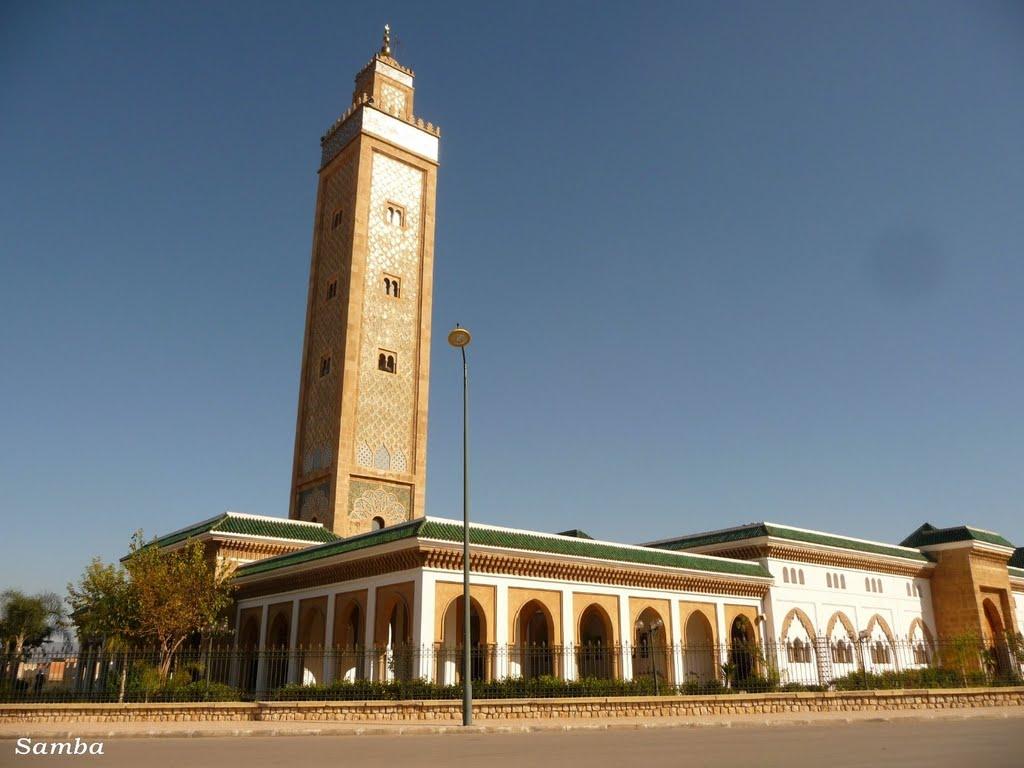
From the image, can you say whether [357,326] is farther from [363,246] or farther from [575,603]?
[575,603]

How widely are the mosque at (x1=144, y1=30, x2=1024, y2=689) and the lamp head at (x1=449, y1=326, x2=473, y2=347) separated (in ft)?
20.9

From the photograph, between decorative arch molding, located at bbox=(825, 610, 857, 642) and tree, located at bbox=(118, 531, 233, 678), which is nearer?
tree, located at bbox=(118, 531, 233, 678)

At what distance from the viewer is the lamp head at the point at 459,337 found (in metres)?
16.4

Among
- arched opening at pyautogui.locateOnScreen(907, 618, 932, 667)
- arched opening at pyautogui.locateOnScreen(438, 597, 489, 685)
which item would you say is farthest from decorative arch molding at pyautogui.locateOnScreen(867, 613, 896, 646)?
arched opening at pyautogui.locateOnScreen(438, 597, 489, 685)

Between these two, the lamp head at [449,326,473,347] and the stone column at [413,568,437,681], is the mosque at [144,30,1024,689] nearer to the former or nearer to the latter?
the stone column at [413,568,437,681]

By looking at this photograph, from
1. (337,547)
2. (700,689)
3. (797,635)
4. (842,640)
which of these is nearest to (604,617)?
(700,689)

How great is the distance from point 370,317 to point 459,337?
61.9ft

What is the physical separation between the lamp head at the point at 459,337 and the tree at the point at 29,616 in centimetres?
4387

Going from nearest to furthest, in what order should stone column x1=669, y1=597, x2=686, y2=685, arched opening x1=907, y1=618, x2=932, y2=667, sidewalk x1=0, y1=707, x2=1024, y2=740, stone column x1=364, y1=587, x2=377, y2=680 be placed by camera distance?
1. sidewalk x1=0, y1=707, x2=1024, y2=740
2. stone column x1=364, y1=587, x2=377, y2=680
3. stone column x1=669, y1=597, x2=686, y2=685
4. arched opening x1=907, y1=618, x2=932, y2=667

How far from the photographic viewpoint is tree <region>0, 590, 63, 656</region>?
4962cm

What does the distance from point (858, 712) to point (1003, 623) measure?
80.8 ft

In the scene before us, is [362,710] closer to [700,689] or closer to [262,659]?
[700,689]

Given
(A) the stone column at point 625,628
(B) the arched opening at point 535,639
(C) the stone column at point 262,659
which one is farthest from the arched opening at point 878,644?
(C) the stone column at point 262,659

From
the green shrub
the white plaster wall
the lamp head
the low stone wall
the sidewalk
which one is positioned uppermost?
the lamp head
